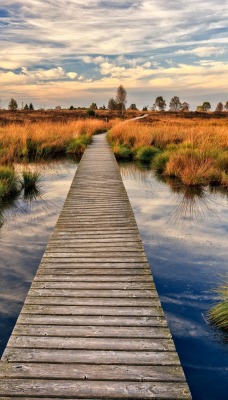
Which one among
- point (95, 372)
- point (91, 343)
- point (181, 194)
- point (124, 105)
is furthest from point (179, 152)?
point (124, 105)

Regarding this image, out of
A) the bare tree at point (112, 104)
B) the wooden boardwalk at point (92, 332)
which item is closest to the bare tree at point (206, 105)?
the bare tree at point (112, 104)

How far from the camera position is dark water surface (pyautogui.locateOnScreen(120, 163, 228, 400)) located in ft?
12.5

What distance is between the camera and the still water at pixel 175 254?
3949 millimetres

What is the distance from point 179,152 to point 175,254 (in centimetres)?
751

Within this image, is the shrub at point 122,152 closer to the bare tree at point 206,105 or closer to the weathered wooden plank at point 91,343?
the weathered wooden plank at point 91,343

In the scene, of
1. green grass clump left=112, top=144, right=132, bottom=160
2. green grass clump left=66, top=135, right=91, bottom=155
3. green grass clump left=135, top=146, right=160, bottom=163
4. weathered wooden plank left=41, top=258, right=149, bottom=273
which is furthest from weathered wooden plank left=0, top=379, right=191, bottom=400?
green grass clump left=66, top=135, right=91, bottom=155

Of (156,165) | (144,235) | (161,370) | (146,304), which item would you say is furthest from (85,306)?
(156,165)

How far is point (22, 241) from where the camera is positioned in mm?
7129

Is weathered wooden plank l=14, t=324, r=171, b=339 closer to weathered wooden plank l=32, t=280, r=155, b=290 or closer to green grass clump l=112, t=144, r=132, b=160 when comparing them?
weathered wooden plank l=32, t=280, r=155, b=290

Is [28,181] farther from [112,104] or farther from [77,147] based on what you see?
[112,104]

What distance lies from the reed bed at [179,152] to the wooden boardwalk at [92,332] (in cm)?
663

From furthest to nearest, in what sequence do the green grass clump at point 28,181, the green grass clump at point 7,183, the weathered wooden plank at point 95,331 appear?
the green grass clump at point 28,181 → the green grass clump at point 7,183 → the weathered wooden plank at point 95,331

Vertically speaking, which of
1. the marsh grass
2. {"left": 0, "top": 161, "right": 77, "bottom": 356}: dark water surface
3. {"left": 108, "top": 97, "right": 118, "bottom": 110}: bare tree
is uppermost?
{"left": 108, "top": 97, "right": 118, "bottom": 110}: bare tree

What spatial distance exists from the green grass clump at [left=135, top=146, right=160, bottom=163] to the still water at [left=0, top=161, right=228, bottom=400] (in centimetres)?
336
